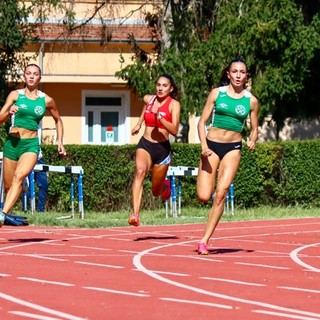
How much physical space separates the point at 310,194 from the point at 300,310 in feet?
63.4

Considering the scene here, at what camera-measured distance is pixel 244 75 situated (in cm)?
1543

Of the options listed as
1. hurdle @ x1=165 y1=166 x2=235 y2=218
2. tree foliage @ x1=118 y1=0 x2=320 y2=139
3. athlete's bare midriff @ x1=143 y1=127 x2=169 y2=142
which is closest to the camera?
athlete's bare midriff @ x1=143 y1=127 x2=169 y2=142

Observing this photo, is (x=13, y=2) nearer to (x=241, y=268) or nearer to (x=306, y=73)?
(x=306, y=73)

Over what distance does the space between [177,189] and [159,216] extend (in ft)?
6.16

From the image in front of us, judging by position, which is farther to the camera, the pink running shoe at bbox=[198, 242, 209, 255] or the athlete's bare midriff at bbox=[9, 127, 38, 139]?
the athlete's bare midriff at bbox=[9, 127, 38, 139]

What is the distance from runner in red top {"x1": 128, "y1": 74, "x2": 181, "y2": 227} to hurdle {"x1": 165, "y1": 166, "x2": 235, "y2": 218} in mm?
6428

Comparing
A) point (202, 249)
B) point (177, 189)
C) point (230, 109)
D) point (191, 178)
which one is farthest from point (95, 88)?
point (202, 249)

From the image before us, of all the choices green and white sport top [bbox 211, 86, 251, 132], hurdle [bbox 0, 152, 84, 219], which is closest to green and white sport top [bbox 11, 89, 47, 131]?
green and white sport top [bbox 211, 86, 251, 132]

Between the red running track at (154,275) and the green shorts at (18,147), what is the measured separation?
112 cm

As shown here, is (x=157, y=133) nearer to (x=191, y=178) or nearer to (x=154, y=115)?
(x=154, y=115)

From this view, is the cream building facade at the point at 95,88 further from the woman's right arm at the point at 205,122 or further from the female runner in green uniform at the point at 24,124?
the woman's right arm at the point at 205,122

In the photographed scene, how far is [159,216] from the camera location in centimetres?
2522

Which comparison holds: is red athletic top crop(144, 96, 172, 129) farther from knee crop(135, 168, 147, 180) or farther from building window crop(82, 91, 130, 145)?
building window crop(82, 91, 130, 145)

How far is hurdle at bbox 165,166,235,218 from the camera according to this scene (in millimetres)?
24625
